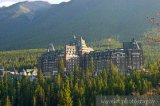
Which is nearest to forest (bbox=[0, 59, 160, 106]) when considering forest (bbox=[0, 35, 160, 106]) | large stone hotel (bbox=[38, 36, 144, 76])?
forest (bbox=[0, 35, 160, 106])

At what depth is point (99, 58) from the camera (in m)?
124

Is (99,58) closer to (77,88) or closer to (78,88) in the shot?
(78,88)

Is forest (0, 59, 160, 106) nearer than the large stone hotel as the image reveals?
Yes

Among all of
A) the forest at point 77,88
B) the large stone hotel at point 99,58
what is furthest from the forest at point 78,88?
the large stone hotel at point 99,58

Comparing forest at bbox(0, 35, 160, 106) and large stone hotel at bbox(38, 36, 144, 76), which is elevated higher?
large stone hotel at bbox(38, 36, 144, 76)

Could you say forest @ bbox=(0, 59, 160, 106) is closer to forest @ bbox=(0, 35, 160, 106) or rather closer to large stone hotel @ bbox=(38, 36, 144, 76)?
forest @ bbox=(0, 35, 160, 106)

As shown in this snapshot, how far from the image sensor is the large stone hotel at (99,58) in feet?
398

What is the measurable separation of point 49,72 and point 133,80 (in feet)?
173

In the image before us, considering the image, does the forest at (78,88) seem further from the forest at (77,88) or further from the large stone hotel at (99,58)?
the large stone hotel at (99,58)

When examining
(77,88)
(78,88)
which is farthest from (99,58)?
(77,88)

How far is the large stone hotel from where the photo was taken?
121m

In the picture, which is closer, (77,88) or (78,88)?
(77,88)

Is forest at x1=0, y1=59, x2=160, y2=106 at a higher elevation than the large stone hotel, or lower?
lower

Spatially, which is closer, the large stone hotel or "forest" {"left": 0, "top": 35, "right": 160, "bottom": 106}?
"forest" {"left": 0, "top": 35, "right": 160, "bottom": 106}
